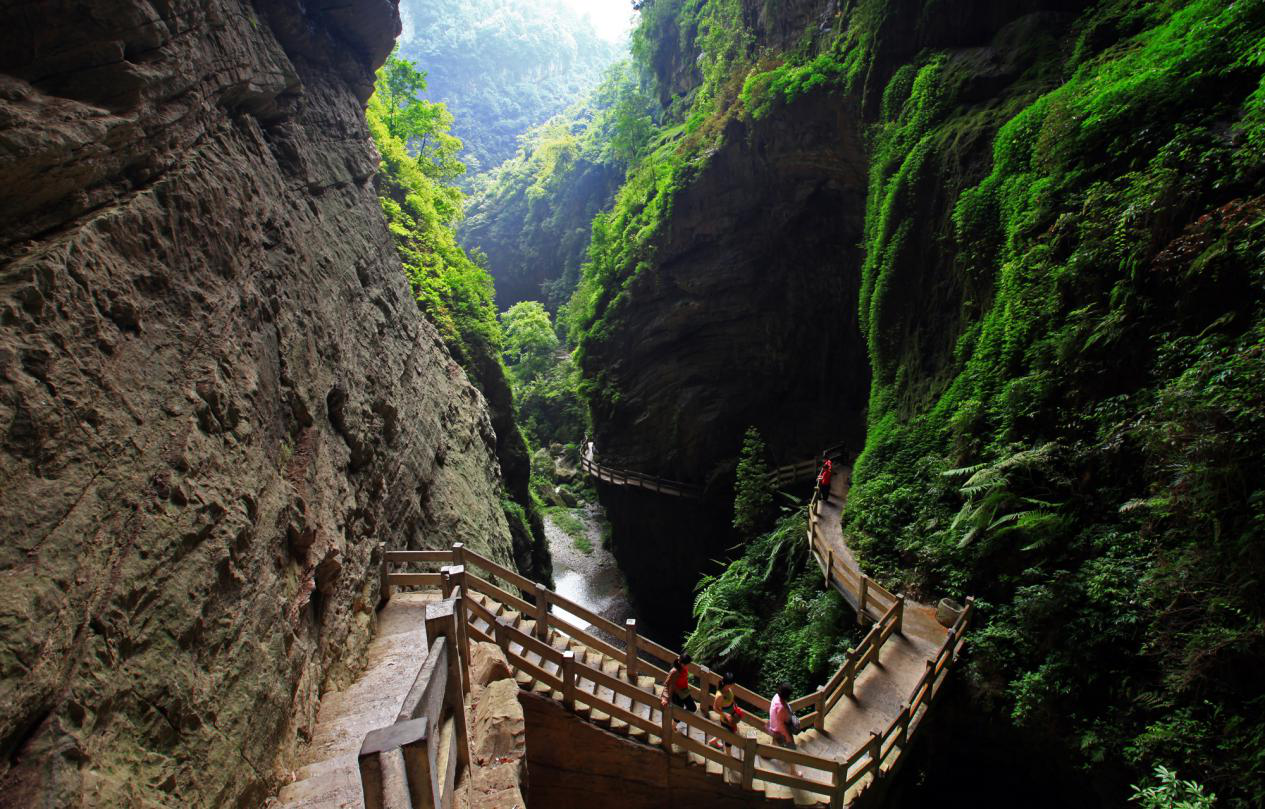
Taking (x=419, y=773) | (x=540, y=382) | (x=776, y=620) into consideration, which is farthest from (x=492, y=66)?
(x=419, y=773)

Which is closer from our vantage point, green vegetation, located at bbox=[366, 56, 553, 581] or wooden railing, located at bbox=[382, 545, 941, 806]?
wooden railing, located at bbox=[382, 545, 941, 806]

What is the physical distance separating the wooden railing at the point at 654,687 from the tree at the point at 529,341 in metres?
35.5

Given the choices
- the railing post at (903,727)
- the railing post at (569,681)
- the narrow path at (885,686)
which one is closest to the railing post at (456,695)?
the railing post at (569,681)

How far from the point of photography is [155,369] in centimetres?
529

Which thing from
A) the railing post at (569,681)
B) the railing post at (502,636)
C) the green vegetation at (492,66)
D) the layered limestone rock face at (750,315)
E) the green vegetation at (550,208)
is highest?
the green vegetation at (492,66)

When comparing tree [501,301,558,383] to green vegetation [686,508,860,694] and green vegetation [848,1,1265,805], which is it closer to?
green vegetation [686,508,860,694]

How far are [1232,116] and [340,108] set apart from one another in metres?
16.6

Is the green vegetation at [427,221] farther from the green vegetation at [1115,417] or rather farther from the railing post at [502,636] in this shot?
the green vegetation at [1115,417]

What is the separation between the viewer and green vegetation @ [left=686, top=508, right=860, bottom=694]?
11617 millimetres

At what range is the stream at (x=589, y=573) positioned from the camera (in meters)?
26.4

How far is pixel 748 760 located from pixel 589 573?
22146 millimetres

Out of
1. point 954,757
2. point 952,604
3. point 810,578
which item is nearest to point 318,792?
point 954,757

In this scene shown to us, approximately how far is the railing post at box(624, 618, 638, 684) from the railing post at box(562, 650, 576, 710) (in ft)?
3.93

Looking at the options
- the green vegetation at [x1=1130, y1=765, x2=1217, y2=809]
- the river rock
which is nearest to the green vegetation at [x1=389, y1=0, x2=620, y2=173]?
the river rock
